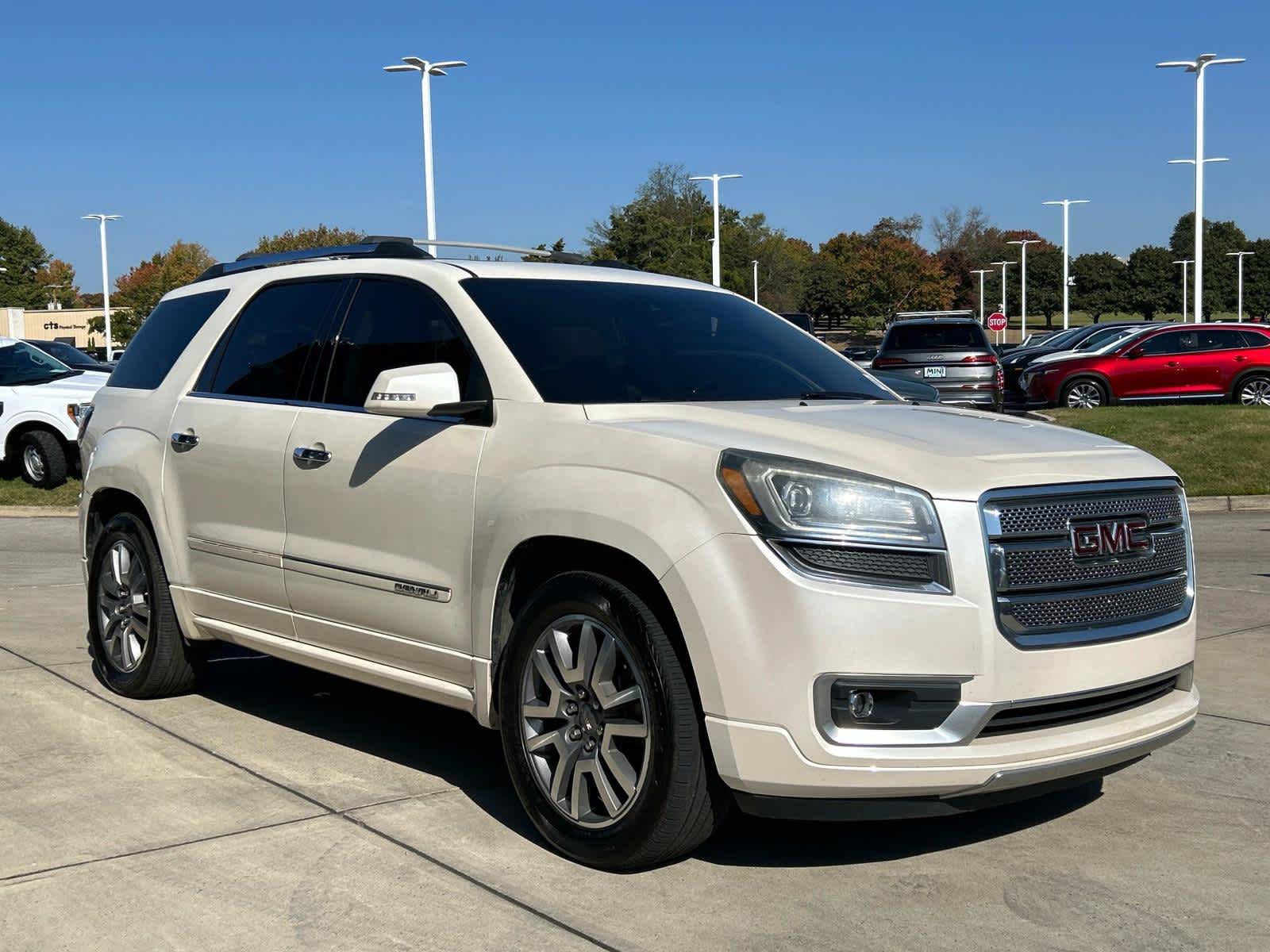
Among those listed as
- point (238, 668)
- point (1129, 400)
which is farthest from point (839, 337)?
point (238, 668)

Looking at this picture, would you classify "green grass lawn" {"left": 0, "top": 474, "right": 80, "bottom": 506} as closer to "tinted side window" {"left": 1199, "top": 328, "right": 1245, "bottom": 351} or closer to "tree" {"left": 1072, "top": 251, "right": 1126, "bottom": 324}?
"tinted side window" {"left": 1199, "top": 328, "right": 1245, "bottom": 351}

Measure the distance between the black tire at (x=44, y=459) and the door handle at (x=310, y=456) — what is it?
1233cm

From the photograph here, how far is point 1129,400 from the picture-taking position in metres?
24.8

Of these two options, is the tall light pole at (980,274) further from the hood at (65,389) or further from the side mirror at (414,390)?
the side mirror at (414,390)

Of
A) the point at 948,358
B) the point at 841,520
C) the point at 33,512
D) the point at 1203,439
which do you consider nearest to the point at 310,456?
the point at 841,520

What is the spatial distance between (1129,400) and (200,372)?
69.9ft

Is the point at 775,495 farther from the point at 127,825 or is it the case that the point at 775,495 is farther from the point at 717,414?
the point at 127,825

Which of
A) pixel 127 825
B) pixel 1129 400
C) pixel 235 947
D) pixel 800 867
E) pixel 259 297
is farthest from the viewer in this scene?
pixel 1129 400

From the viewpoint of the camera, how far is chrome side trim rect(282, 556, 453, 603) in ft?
15.6

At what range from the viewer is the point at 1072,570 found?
3.99m

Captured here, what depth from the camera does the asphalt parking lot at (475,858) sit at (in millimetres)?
3787

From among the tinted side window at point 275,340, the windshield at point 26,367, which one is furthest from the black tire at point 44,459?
the tinted side window at point 275,340

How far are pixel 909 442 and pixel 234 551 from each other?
283cm

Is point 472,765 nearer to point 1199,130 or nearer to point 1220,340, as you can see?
point 1220,340
